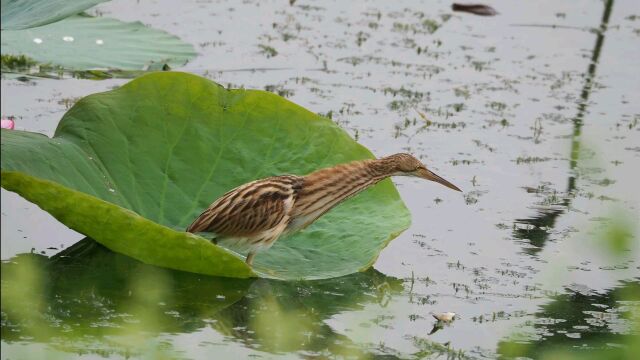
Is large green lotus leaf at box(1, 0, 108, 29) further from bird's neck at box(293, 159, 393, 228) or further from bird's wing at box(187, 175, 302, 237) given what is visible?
bird's neck at box(293, 159, 393, 228)

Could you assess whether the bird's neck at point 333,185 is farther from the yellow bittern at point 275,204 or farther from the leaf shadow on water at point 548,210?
the leaf shadow on water at point 548,210

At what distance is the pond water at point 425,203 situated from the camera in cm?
503

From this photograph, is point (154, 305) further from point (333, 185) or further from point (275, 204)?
point (333, 185)

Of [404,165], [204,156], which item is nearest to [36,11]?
[204,156]

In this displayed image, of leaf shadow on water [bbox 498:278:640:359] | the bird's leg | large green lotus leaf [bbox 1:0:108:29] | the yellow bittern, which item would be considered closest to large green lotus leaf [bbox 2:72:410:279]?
the bird's leg

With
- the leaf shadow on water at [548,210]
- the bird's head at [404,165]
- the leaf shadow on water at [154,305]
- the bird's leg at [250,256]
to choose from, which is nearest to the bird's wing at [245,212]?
the bird's leg at [250,256]

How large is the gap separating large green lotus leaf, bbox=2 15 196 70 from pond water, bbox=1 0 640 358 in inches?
33.3

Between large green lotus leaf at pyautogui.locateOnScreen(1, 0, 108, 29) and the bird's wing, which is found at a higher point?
large green lotus leaf at pyautogui.locateOnScreen(1, 0, 108, 29)

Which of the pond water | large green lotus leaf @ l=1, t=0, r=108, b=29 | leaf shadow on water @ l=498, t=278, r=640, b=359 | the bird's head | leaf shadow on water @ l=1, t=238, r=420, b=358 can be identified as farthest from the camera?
the bird's head

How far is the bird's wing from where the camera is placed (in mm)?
5480

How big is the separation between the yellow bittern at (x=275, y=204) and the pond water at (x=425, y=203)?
0.76 ft

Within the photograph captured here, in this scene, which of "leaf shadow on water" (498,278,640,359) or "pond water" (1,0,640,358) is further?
"leaf shadow on water" (498,278,640,359)

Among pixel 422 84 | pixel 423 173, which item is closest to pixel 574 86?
pixel 422 84

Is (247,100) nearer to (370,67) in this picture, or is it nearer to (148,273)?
(148,273)
